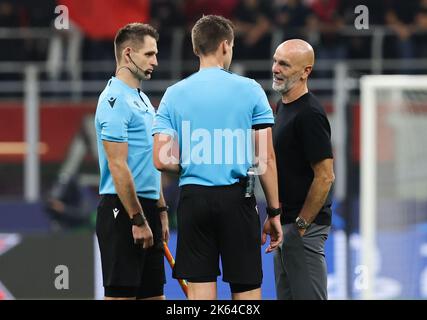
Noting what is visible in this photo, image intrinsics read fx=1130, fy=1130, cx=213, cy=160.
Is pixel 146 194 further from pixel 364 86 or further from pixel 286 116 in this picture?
pixel 364 86

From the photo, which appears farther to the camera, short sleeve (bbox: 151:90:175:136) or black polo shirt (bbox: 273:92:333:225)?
black polo shirt (bbox: 273:92:333:225)

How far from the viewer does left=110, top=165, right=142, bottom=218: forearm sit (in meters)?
6.47

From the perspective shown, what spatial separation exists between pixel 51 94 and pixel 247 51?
8.35ft

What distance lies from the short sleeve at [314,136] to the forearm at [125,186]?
1016 mm

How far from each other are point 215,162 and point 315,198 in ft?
2.24

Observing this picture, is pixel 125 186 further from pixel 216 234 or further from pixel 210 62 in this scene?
pixel 210 62

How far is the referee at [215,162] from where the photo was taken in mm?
6133

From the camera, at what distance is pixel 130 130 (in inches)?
260

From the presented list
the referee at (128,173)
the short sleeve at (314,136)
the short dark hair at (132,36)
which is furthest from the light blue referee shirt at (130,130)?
the short sleeve at (314,136)

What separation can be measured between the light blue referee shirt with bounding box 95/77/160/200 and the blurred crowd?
A: 7568 millimetres
